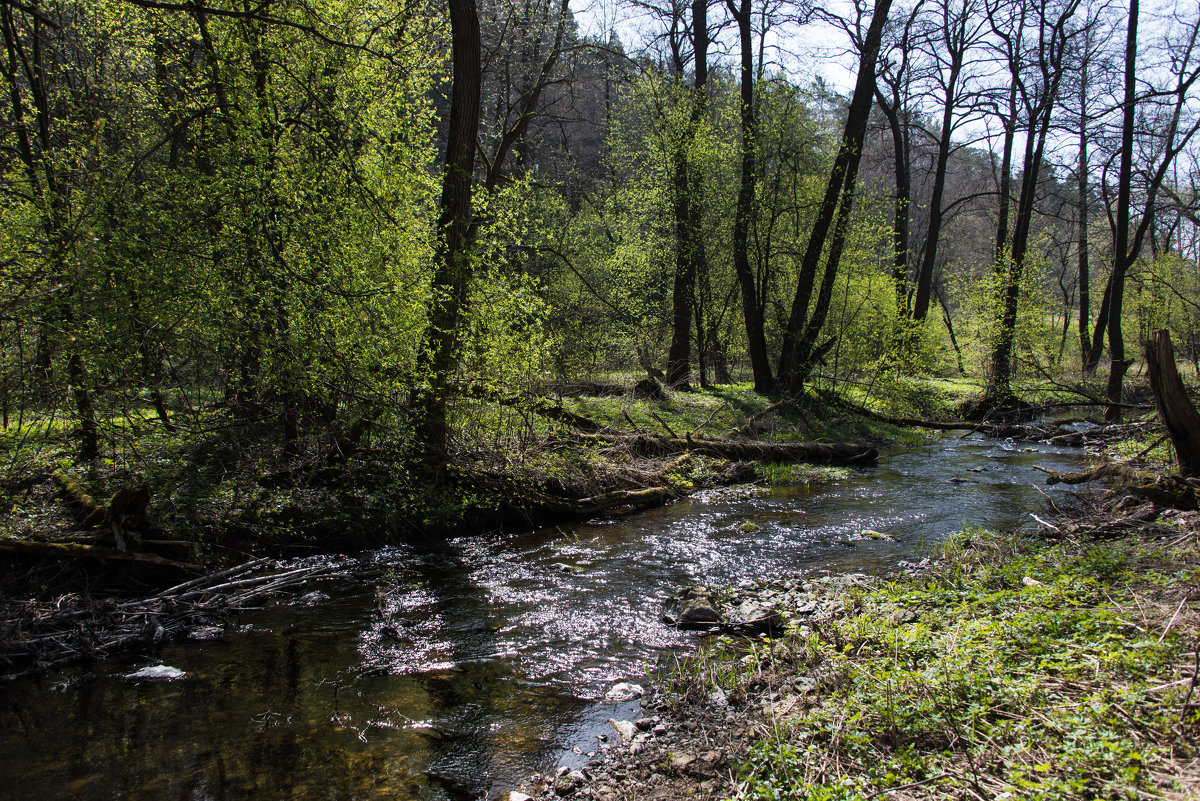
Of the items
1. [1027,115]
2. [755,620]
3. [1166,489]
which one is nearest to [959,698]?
[755,620]

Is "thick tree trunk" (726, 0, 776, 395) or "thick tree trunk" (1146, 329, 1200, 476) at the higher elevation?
"thick tree trunk" (726, 0, 776, 395)

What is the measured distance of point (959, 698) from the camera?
3.44 meters

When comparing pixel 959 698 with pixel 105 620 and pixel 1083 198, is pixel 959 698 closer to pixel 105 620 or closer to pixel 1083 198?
pixel 105 620

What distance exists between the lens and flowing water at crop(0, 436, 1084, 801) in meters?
3.91

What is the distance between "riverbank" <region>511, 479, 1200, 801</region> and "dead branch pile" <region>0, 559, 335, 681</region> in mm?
4052

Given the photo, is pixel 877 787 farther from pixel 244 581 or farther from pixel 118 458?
pixel 118 458

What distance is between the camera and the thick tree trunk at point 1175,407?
266 inches

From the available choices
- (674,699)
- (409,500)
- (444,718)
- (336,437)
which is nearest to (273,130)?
(336,437)

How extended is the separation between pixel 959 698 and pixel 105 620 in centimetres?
656

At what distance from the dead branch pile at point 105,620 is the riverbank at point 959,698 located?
4052 mm

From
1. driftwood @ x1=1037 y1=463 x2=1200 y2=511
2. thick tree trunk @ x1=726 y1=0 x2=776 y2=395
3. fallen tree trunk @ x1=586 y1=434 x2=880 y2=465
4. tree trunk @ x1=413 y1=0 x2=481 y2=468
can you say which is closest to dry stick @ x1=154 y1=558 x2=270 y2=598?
tree trunk @ x1=413 y1=0 x2=481 y2=468

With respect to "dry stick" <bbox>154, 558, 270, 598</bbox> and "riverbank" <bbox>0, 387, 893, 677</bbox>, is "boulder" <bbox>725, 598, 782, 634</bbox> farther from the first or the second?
"dry stick" <bbox>154, 558, 270, 598</bbox>

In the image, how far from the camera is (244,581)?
6.39m

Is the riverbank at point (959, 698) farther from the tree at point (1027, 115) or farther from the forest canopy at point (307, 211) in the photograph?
the tree at point (1027, 115)
